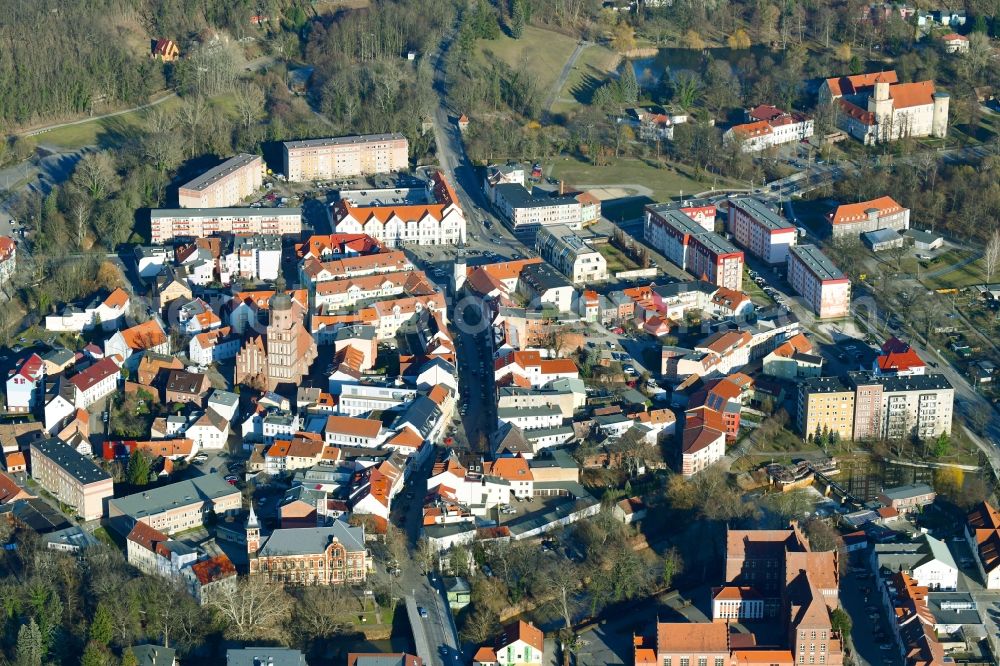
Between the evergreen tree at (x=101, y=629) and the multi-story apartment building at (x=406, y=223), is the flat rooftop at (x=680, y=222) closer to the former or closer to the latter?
the multi-story apartment building at (x=406, y=223)

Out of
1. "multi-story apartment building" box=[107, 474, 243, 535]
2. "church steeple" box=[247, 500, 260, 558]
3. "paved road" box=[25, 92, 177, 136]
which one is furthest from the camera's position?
"paved road" box=[25, 92, 177, 136]

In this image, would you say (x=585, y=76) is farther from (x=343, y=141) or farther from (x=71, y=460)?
(x=71, y=460)

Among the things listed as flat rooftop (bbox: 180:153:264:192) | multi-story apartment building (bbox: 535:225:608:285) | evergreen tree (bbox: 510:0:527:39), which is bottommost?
multi-story apartment building (bbox: 535:225:608:285)

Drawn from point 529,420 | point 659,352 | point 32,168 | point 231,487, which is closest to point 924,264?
point 659,352

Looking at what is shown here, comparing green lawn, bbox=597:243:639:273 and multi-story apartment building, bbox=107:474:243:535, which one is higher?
green lawn, bbox=597:243:639:273

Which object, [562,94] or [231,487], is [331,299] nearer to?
[231,487]

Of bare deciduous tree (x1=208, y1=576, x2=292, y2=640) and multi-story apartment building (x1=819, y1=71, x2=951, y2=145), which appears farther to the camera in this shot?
multi-story apartment building (x1=819, y1=71, x2=951, y2=145)

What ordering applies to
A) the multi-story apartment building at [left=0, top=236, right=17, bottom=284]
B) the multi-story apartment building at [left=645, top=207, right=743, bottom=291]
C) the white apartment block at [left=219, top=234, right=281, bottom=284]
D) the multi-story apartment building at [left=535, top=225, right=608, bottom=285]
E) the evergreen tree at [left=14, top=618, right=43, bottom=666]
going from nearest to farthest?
1. the evergreen tree at [left=14, top=618, right=43, bottom=666]
2. the multi-story apartment building at [left=0, top=236, right=17, bottom=284]
3. the white apartment block at [left=219, top=234, right=281, bottom=284]
4. the multi-story apartment building at [left=645, top=207, right=743, bottom=291]
5. the multi-story apartment building at [left=535, top=225, right=608, bottom=285]

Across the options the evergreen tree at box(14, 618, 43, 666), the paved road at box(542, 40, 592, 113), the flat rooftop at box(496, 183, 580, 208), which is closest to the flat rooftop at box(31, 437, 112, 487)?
the evergreen tree at box(14, 618, 43, 666)

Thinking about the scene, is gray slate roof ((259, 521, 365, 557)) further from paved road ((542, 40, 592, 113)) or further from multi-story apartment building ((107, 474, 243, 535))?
paved road ((542, 40, 592, 113))
